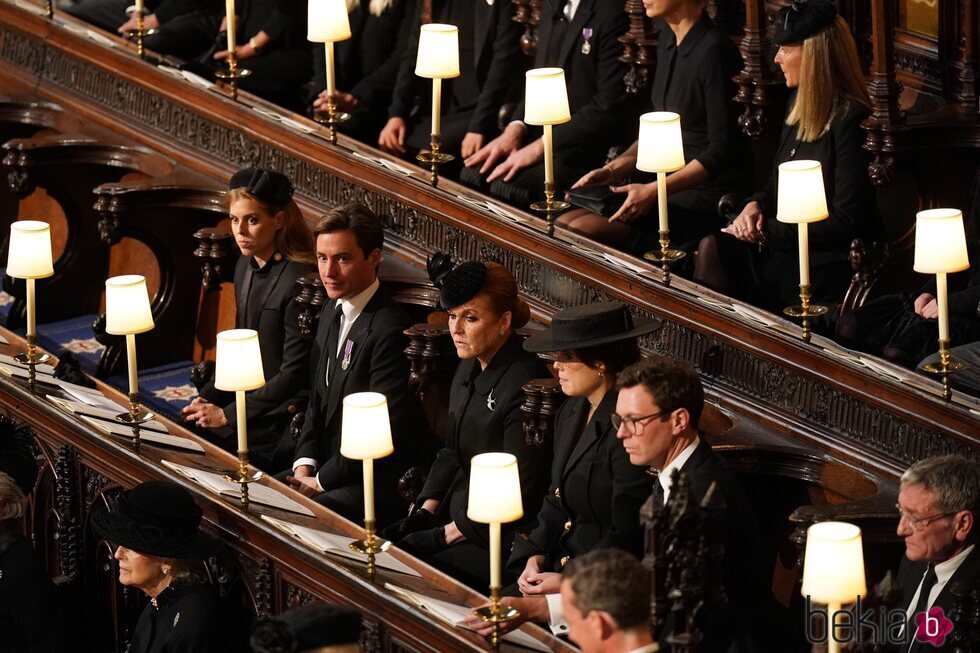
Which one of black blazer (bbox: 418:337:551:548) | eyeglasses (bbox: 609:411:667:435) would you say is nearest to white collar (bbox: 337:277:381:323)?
black blazer (bbox: 418:337:551:548)

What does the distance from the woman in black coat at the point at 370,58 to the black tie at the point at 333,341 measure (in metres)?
1.82

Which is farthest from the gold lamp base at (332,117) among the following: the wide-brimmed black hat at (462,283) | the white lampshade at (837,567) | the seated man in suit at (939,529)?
the white lampshade at (837,567)

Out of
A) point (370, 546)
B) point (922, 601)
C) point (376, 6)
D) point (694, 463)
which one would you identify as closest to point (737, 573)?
point (694, 463)

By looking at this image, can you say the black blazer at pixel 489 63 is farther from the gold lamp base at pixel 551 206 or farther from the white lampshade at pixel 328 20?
the gold lamp base at pixel 551 206

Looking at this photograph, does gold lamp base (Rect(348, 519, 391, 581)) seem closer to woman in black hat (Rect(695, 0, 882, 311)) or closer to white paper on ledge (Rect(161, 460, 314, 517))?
white paper on ledge (Rect(161, 460, 314, 517))

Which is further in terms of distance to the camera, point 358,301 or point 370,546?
point 358,301

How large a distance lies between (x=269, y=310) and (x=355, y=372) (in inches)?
24.8

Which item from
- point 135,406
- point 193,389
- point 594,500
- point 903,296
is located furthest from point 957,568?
point 193,389

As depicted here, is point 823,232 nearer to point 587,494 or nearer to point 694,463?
point 587,494

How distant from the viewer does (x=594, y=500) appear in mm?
4879

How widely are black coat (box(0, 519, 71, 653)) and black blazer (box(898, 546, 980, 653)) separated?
2.45 m

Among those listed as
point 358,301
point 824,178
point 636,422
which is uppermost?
point 824,178

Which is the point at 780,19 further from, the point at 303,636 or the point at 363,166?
the point at 303,636

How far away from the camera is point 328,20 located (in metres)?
6.46
